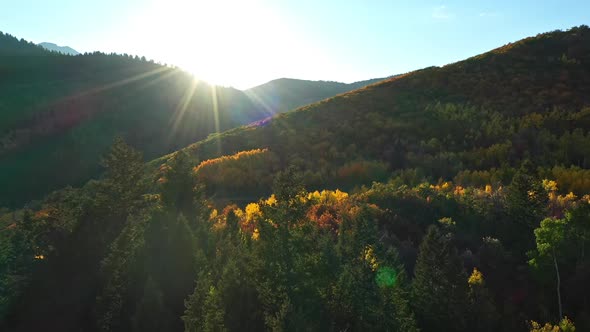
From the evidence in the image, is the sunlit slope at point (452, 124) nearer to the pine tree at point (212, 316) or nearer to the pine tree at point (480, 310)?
the pine tree at point (480, 310)

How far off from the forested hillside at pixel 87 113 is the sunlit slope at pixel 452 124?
48758 millimetres

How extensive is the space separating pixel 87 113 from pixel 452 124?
91444 mm

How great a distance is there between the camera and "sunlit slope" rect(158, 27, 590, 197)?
2367cm

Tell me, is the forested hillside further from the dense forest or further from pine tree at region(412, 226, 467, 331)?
pine tree at region(412, 226, 467, 331)

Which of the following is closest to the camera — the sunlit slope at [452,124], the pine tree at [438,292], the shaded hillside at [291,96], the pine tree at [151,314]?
the pine tree at [438,292]

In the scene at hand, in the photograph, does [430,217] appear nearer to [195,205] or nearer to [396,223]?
[396,223]

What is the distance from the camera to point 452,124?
1221 inches

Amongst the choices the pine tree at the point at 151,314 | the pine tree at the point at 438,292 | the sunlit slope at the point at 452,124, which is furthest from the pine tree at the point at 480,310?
the sunlit slope at the point at 452,124

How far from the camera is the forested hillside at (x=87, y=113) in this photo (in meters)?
73.9

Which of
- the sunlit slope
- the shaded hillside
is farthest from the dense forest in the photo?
the shaded hillside

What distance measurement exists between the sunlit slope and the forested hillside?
4876 cm

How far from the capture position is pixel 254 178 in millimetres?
24281

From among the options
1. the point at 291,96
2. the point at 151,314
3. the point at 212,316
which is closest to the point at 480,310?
the point at 212,316

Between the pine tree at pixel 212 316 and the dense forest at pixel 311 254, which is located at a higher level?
the pine tree at pixel 212 316
